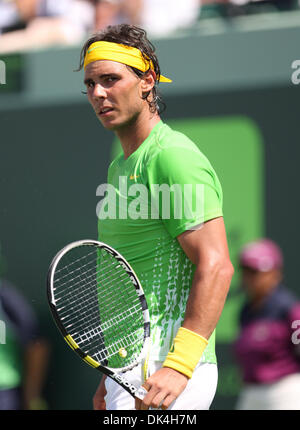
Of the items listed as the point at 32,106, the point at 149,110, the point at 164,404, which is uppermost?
the point at 32,106

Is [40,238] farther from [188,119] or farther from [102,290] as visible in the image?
[102,290]

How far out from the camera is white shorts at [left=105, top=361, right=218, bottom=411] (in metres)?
2.42

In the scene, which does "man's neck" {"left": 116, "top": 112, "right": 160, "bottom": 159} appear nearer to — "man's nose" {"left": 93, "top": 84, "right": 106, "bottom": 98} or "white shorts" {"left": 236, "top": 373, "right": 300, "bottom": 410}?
"man's nose" {"left": 93, "top": 84, "right": 106, "bottom": 98}

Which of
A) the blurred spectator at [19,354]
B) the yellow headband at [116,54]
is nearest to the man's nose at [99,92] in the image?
the yellow headband at [116,54]

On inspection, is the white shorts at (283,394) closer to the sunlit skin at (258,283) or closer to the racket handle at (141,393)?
the sunlit skin at (258,283)

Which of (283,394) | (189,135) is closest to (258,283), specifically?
(283,394)

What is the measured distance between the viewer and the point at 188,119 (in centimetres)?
557

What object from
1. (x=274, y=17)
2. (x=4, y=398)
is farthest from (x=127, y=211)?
(x=274, y=17)

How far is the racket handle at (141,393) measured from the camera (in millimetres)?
2388

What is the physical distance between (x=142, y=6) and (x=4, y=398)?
2.78 meters

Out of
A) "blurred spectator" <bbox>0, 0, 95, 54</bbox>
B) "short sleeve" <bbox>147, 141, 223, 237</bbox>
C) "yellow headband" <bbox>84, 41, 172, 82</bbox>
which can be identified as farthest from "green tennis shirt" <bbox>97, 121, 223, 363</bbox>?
"blurred spectator" <bbox>0, 0, 95, 54</bbox>

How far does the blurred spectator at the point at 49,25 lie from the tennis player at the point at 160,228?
3380mm

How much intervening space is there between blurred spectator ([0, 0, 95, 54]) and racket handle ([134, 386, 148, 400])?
3897mm

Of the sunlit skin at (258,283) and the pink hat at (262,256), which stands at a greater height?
the pink hat at (262,256)
